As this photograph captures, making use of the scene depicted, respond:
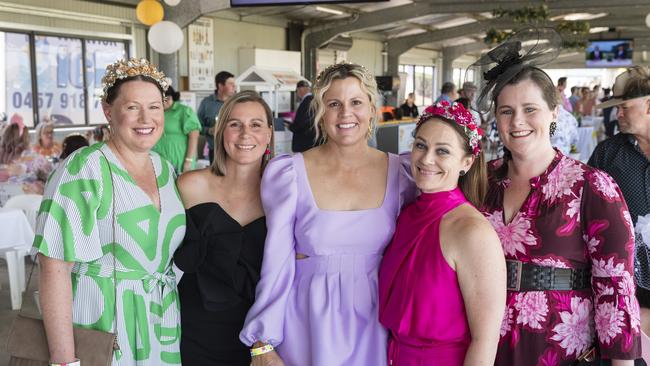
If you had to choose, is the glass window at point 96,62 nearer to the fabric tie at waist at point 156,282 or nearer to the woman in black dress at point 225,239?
the woman in black dress at point 225,239

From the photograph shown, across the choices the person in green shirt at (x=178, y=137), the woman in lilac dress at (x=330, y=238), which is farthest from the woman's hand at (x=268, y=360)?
the person in green shirt at (x=178, y=137)

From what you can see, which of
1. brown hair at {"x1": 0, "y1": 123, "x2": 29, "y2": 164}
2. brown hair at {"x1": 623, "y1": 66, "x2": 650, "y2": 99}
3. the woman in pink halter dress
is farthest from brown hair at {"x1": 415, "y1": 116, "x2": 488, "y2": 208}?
brown hair at {"x1": 0, "y1": 123, "x2": 29, "y2": 164}

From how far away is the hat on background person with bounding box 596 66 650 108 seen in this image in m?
2.37

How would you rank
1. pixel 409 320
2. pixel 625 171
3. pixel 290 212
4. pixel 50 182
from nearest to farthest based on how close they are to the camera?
pixel 409 320 → pixel 50 182 → pixel 290 212 → pixel 625 171

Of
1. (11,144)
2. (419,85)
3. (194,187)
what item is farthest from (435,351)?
(419,85)

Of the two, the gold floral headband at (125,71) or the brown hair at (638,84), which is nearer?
the gold floral headband at (125,71)

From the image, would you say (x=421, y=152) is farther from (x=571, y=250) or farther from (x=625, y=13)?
(x=625, y=13)

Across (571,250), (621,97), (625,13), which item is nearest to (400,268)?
(571,250)

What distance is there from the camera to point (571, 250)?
170cm

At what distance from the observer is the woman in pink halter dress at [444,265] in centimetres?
156

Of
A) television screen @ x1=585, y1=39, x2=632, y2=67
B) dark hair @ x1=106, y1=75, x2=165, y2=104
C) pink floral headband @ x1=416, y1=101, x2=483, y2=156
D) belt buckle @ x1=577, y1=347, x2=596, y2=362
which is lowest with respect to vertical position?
belt buckle @ x1=577, y1=347, x2=596, y2=362

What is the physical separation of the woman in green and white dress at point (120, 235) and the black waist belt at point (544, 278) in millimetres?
1065

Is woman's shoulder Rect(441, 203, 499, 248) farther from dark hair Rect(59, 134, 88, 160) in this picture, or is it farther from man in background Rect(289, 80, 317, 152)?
man in background Rect(289, 80, 317, 152)

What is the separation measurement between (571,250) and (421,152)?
19.6 inches
